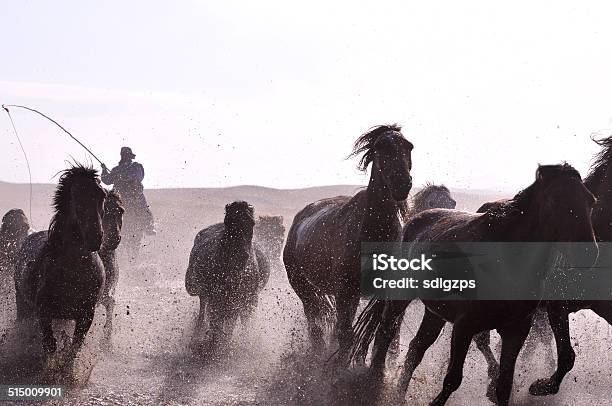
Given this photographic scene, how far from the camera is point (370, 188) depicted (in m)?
9.34

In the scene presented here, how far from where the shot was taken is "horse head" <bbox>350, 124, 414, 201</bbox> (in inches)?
340

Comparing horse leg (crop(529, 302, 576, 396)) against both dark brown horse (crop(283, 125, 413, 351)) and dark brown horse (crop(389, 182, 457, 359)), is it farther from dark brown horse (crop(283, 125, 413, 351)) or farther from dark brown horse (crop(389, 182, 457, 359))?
dark brown horse (crop(389, 182, 457, 359))

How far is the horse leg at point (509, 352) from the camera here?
7.51m

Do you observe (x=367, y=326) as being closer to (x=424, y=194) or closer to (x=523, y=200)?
(x=523, y=200)

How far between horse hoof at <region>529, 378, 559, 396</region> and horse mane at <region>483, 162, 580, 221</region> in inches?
75.2

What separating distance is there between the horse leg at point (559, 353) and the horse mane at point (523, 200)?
5.01 ft

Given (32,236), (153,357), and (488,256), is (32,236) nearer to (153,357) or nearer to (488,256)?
(153,357)

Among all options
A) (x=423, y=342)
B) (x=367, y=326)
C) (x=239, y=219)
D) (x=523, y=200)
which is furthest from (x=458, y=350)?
(x=239, y=219)

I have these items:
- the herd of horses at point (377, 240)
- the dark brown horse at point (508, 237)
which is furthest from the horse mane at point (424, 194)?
the dark brown horse at point (508, 237)

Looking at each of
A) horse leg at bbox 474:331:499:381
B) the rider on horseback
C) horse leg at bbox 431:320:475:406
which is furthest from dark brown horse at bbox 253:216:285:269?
horse leg at bbox 431:320:475:406

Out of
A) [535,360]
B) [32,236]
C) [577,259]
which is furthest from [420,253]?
[32,236]

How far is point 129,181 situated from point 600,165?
1428 centimetres

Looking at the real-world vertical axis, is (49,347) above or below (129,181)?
below

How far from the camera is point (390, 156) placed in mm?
8867
